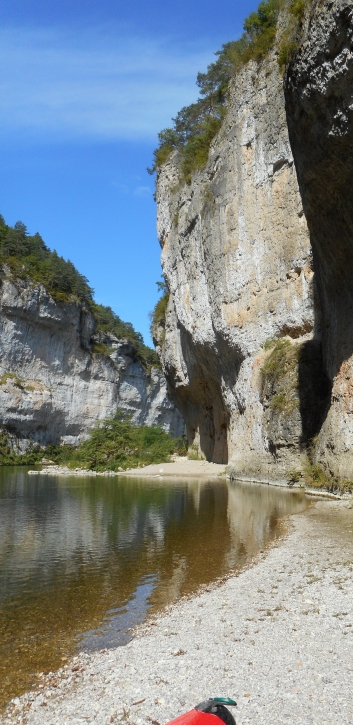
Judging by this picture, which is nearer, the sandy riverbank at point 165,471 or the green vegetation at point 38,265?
the sandy riverbank at point 165,471

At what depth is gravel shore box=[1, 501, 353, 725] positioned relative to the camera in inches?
154

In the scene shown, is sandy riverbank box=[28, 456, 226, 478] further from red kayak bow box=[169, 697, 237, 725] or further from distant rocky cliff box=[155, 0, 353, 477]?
red kayak bow box=[169, 697, 237, 725]

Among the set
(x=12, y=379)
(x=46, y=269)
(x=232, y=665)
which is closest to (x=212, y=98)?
(x=46, y=269)

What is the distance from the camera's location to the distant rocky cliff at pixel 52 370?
5244 cm

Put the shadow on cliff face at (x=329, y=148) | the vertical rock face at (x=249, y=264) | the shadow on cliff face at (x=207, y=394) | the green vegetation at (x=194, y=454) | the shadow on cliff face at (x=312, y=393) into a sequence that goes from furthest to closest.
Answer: the green vegetation at (x=194, y=454)
the shadow on cliff face at (x=207, y=394)
the vertical rock face at (x=249, y=264)
the shadow on cliff face at (x=312, y=393)
the shadow on cliff face at (x=329, y=148)

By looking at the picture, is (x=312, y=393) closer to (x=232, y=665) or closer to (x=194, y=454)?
(x=232, y=665)

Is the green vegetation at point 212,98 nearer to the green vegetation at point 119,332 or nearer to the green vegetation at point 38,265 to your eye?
the green vegetation at point 38,265

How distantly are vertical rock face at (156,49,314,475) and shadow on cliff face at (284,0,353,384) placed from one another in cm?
470

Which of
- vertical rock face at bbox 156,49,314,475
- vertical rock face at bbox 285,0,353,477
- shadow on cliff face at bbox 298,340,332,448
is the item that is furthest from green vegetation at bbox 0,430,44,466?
vertical rock face at bbox 285,0,353,477

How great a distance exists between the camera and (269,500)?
55.8 ft

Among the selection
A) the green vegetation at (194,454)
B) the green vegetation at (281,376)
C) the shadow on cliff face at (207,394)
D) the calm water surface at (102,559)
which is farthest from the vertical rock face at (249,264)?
the calm water surface at (102,559)

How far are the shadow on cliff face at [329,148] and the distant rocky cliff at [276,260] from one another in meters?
0.04

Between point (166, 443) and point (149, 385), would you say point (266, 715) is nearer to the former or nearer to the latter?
point (166, 443)

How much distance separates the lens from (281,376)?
2258 cm
